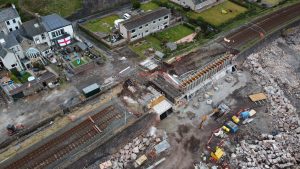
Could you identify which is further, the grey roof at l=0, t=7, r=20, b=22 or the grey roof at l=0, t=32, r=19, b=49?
the grey roof at l=0, t=7, r=20, b=22

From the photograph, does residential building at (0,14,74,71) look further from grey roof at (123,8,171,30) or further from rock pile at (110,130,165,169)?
rock pile at (110,130,165,169)

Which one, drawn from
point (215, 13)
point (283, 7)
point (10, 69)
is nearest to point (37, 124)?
point (10, 69)

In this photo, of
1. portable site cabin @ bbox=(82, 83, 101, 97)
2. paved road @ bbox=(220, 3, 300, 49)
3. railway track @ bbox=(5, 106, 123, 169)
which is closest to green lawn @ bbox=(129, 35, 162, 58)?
portable site cabin @ bbox=(82, 83, 101, 97)

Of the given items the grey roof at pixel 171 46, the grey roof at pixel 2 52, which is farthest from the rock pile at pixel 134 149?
the grey roof at pixel 2 52

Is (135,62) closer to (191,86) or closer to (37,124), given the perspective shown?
(191,86)

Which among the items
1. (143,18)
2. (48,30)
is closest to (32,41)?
(48,30)

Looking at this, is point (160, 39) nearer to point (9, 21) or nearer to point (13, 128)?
point (9, 21)
